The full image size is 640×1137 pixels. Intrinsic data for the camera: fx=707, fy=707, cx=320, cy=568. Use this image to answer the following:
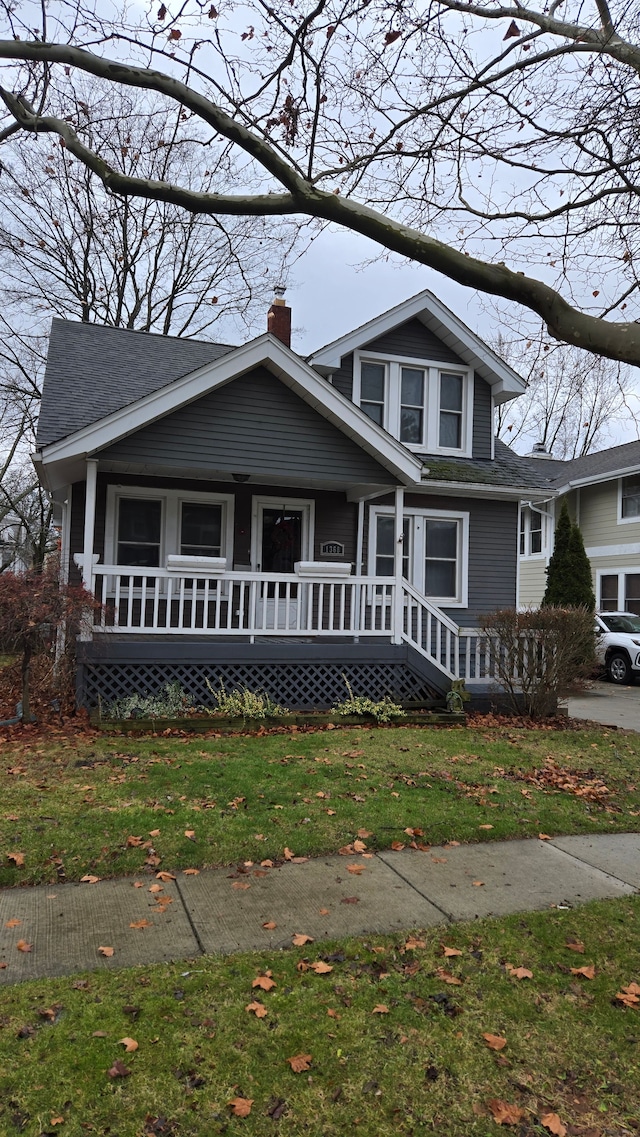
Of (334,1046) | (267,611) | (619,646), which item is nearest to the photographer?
(334,1046)

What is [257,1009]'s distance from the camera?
120 inches

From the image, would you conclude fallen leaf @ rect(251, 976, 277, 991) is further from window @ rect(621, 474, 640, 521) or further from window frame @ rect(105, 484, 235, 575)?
window @ rect(621, 474, 640, 521)

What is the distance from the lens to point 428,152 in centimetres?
561

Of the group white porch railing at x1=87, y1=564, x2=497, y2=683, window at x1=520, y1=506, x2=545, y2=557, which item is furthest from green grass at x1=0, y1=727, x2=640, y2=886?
window at x1=520, y1=506, x2=545, y2=557

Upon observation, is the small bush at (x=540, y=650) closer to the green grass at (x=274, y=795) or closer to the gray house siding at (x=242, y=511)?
the green grass at (x=274, y=795)

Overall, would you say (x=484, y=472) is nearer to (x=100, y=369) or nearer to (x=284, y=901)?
(x=100, y=369)

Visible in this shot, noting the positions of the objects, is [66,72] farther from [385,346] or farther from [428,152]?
[385,346]

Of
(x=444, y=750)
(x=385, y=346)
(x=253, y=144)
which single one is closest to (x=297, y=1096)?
(x=253, y=144)

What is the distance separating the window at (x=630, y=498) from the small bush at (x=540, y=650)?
41.8 ft

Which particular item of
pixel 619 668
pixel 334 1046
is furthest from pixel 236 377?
pixel 619 668

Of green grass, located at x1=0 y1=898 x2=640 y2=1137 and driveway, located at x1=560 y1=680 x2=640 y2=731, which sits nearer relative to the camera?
green grass, located at x1=0 y1=898 x2=640 y2=1137

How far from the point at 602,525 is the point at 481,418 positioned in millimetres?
9752

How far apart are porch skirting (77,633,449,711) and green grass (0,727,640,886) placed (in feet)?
4.37

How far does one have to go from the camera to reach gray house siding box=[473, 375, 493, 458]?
1521 cm
